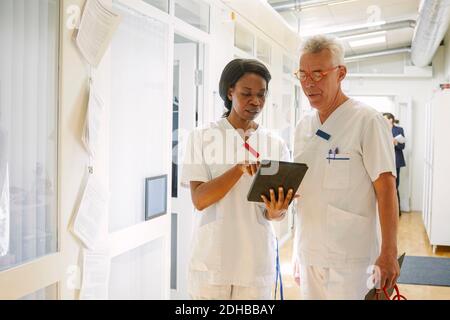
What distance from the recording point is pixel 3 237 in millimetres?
1379

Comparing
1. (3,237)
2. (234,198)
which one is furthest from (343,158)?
(3,237)

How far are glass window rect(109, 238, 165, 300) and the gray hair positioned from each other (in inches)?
47.5

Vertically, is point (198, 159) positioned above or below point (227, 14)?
below

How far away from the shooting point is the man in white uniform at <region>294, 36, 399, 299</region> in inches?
52.6

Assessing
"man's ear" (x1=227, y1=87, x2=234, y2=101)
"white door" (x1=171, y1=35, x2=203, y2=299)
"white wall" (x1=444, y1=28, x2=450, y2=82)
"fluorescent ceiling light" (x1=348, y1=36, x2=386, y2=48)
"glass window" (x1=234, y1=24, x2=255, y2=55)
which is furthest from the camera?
"white wall" (x1=444, y1=28, x2=450, y2=82)

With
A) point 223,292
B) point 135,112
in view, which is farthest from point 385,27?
point 223,292

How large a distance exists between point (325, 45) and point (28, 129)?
94cm

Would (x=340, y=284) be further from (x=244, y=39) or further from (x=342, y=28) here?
(x=342, y=28)

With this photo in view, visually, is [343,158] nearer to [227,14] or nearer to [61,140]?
[61,140]

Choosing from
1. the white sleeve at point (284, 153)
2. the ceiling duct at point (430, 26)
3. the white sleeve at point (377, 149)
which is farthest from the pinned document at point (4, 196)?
the ceiling duct at point (430, 26)

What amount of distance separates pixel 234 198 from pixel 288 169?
22cm

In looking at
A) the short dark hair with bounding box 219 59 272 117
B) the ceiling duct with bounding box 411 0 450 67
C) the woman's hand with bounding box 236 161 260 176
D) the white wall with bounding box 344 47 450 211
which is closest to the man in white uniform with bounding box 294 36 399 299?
the short dark hair with bounding box 219 59 272 117

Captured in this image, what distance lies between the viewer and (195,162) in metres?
1.40

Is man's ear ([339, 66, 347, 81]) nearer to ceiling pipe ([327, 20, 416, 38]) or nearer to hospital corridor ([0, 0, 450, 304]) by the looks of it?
hospital corridor ([0, 0, 450, 304])
